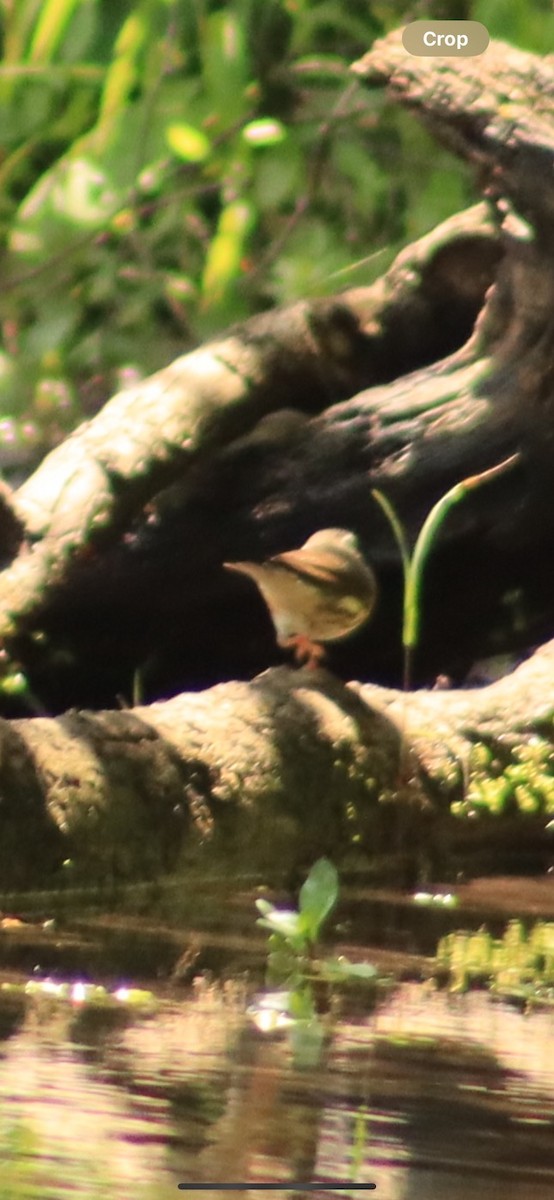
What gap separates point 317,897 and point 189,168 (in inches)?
128

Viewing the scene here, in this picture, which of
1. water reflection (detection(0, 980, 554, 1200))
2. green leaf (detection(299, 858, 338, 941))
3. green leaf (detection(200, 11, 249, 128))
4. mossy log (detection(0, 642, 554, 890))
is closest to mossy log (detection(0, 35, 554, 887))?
mossy log (detection(0, 642, 554, 890))

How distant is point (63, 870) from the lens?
102 inches

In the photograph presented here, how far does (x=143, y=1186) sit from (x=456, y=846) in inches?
86.1

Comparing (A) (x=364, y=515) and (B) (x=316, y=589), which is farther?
(A) (x=364, y=515)

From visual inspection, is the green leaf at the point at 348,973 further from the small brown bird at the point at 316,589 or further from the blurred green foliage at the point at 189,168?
the blurred green foliage at the point at 189,168

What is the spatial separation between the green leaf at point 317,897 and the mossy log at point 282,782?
0.43 metres

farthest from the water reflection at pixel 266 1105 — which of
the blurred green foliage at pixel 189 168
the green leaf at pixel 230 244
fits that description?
the green leaf at pixel 230 244

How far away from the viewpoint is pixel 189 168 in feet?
16.8

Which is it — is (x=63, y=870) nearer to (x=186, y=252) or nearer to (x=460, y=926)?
(x=460, y=926)

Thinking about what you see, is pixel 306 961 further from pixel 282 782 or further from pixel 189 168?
pixel 189 168

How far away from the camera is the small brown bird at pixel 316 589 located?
3156 mm

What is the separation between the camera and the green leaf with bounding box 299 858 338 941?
89.9 inches

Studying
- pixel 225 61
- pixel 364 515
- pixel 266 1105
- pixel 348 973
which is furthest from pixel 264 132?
pixel 266 1105

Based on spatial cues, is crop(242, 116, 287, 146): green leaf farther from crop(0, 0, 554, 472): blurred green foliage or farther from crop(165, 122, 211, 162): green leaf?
crop(165, 122, 211, 162): green leaf
